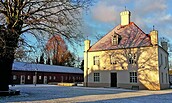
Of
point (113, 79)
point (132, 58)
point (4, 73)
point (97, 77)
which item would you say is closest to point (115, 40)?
point (132, 58)

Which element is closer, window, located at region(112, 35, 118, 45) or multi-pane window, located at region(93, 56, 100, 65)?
window, located at region(112, 35, 118, 45)

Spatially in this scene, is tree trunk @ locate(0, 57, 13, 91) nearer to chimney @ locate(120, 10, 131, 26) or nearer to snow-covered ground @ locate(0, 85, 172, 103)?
snow-covered ground @ locate(0, 85, 172, 103)

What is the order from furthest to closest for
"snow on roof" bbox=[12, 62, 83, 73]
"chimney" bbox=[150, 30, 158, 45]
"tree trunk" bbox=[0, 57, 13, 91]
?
"snow on roof" bbox=[12, 62, 83, 73]
"chimney" bbox=[150, 30, 158, 45]
"tree trunk" bbox=[0, 57, 13, 91]

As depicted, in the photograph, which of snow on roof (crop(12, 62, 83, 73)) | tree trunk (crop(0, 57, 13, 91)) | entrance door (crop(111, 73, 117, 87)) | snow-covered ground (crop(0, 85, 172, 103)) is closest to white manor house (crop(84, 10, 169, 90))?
entrance door (crop(111, 73, 117, 87))

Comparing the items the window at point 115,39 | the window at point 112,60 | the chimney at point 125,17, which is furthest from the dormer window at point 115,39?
the chimney at point 125,17

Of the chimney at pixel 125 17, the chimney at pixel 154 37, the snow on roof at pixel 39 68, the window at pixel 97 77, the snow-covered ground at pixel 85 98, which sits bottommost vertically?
the snow-covered ground at pixel 85 98

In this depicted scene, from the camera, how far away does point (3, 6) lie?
55.1 feet

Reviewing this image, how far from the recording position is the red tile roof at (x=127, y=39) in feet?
105

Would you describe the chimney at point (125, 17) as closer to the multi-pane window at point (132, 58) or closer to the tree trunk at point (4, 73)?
the multi-pane window at point (132, 58)

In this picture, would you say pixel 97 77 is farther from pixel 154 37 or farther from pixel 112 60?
pixel 154 37

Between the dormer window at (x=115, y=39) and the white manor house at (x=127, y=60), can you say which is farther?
the dormer window at (x=115, y=39)

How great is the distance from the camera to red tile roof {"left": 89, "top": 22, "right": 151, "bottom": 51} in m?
31.9

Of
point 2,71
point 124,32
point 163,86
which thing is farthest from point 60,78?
point 2,71

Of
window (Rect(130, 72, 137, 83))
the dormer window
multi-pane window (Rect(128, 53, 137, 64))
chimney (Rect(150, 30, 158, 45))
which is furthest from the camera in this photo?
the dormer window
